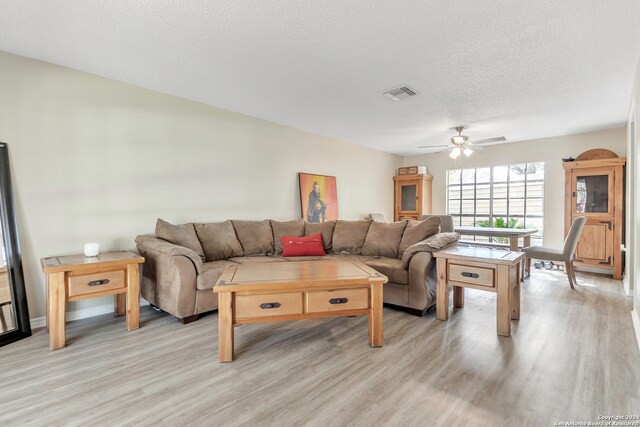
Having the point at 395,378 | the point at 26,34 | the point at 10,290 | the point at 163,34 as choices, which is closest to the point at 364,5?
the point at 163,34

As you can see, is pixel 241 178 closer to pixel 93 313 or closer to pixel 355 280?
pixel 93 313

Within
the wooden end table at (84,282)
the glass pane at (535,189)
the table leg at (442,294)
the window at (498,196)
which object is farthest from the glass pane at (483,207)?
the wooden end table at (84,282)

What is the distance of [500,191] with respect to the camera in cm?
626

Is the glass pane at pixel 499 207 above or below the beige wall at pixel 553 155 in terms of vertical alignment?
below

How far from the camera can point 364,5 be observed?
193 centimetres

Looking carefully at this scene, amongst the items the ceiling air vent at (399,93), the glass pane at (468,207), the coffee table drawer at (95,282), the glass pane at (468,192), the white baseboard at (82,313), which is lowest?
the white baseboard at (82,313)

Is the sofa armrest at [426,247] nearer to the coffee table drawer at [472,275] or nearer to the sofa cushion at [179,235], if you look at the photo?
the coffee table drawer at [472,275]

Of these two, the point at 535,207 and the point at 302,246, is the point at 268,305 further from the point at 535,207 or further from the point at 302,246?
the point at 535,207

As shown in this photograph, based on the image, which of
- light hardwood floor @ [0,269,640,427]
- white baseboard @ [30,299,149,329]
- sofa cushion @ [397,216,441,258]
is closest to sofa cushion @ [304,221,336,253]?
sofa cushion @ [397,216,441,258]

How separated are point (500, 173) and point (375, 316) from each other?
17.7ft

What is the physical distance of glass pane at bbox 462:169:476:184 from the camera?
6.62m

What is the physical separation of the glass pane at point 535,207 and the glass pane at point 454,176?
1.45 metres

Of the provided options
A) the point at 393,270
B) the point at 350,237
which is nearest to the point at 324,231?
the point at 350,237

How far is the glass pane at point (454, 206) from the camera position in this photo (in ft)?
22.5
